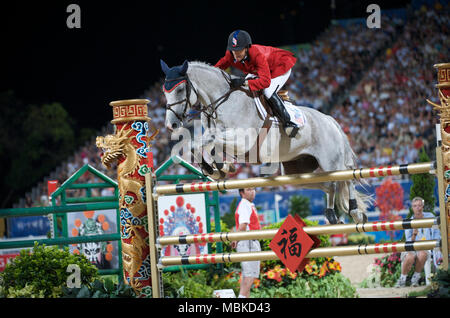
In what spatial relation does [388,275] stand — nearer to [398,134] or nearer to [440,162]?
[440,162]

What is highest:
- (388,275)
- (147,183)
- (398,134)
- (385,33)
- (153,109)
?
(385,33)

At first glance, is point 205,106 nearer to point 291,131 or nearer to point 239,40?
point 239,40

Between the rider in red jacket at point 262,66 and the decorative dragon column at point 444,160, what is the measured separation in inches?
41.4

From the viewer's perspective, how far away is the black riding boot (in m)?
4.46

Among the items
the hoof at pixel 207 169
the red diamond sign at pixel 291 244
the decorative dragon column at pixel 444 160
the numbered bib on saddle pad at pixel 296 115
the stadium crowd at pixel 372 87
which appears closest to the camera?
the decorative dragon column at pixel 444 160

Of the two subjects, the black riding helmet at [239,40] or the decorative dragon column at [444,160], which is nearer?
the decorative dragon column at [444,160]

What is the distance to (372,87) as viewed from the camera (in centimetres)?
1520

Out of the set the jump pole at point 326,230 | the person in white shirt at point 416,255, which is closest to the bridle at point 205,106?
the jump pole at point 326,230

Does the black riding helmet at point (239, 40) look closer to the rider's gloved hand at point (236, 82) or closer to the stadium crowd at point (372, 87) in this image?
the rider's gloved hand at point (236, 82)

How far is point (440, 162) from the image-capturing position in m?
3.71

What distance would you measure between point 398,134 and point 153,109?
21.0ft

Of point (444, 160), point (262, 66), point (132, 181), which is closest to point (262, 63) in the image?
point (262, 66)

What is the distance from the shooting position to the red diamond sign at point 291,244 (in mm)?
3957
